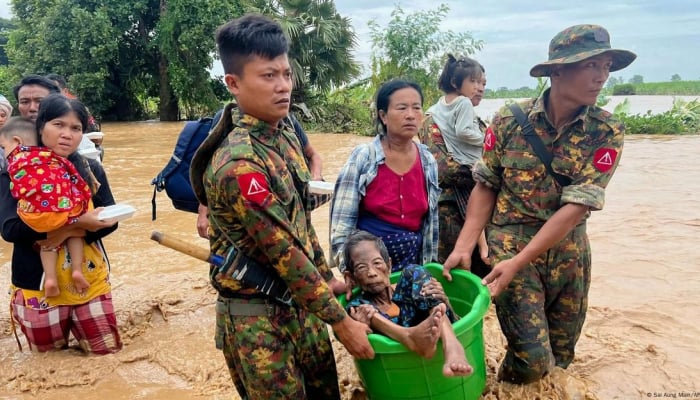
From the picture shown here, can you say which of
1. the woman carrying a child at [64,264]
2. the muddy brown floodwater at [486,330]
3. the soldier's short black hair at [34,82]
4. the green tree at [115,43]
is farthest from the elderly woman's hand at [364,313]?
the green tree at [115,43]

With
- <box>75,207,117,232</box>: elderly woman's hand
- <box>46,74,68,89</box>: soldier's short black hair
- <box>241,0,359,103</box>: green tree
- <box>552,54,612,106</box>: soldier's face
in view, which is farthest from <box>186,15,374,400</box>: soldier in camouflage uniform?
<box>241,0,359,103</box>: green tree

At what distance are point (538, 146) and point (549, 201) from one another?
10.7 inches

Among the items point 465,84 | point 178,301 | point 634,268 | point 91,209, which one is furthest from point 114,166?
point 634,268

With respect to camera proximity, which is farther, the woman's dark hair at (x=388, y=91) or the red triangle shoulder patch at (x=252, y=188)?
the woman's dark hair at (x=388, y=91)

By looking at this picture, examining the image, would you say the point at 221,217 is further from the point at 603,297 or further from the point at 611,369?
the point at 603,297

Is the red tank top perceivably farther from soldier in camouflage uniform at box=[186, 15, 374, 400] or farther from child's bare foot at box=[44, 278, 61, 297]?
child's bare foot at box=[44, 278, 61, 297]

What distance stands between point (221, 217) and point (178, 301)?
8.69 feet

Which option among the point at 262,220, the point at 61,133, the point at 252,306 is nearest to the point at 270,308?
the point at 252,306

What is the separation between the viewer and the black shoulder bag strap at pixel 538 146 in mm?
2449

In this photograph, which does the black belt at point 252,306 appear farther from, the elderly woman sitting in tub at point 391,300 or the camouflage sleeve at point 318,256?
the elderly woman sitting in tub at point 391,300

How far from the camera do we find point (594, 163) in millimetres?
2350

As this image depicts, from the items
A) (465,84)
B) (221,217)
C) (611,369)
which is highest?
(465,84)

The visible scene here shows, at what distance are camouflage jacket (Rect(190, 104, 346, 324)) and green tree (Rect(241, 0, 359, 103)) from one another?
15.1 meters

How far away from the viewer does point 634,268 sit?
482 centimetres
